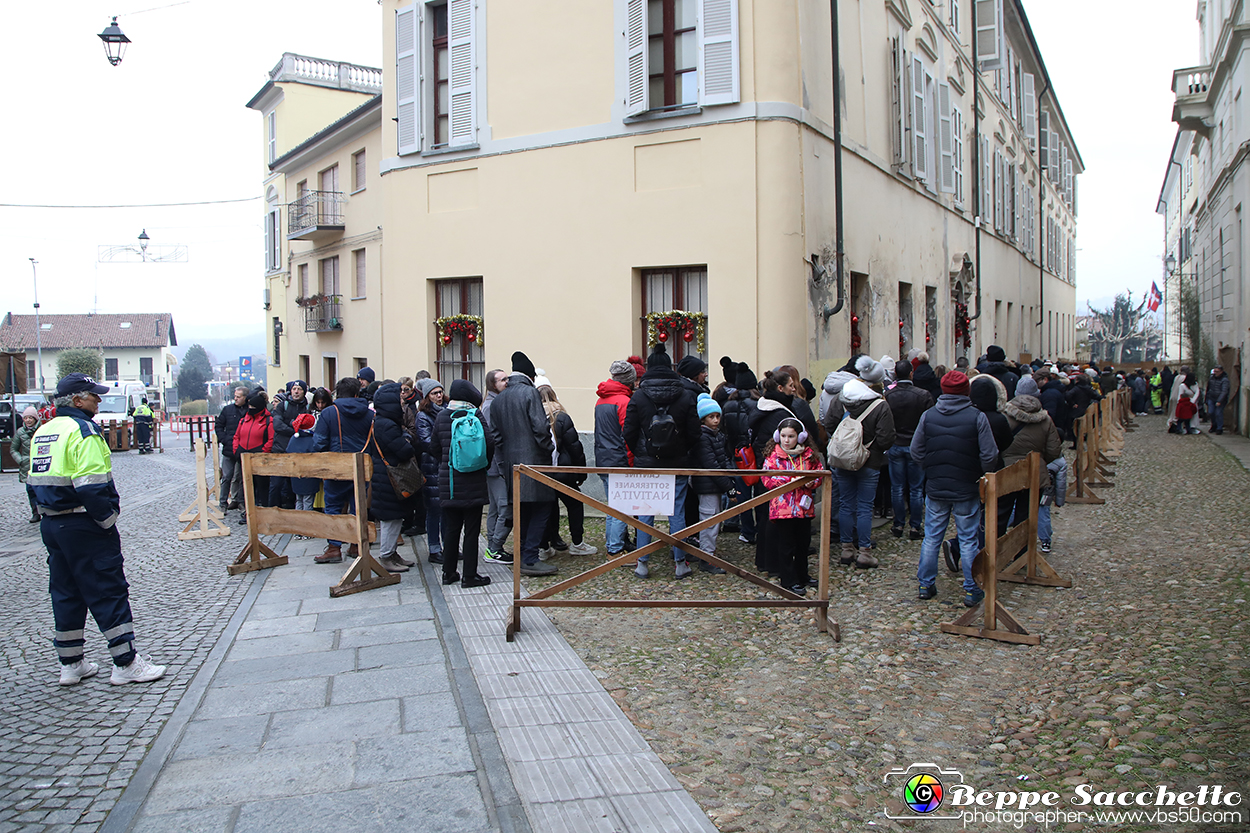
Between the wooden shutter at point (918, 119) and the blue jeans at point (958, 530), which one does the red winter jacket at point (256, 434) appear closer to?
the blue jeans at point (958, 530)

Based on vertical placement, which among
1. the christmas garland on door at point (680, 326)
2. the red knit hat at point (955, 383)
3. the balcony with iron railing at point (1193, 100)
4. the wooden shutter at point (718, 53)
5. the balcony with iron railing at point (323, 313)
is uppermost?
the balcony with iron railing at point (1193, 100)

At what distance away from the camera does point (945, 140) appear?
62.0 ft

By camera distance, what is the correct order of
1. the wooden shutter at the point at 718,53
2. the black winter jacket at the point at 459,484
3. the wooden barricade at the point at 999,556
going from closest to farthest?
the wooden barricade at the point at 999,556 → the black winter jacket at the point at 459,484 → the wooden shutter at the point at 718,53

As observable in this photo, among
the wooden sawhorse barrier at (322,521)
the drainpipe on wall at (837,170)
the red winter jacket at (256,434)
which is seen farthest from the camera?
the drainpipe on wall at (837,170)

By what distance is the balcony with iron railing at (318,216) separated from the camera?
2384 cm

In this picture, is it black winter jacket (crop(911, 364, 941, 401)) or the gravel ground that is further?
black winter jacket (crop(911, 364, 941, 401))

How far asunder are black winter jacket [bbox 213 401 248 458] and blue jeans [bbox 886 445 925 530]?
8534 mm

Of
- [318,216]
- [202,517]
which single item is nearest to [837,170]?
[202,517]

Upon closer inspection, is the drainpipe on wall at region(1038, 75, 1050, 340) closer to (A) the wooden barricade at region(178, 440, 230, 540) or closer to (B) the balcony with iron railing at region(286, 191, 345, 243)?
(B) the balcony with iron railing at region(286, 191, 345, 243)

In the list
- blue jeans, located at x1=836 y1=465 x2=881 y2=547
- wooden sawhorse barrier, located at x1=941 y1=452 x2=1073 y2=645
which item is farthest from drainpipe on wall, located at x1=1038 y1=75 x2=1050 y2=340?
wooden sawhorse barrier, located at x1=941 y1=452 x2=1073 y2=645

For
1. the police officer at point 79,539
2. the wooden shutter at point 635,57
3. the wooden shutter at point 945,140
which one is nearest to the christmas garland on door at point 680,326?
the wooden shutter at point 635,57

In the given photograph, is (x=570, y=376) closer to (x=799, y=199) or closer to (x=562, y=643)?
(x=799, y=199)

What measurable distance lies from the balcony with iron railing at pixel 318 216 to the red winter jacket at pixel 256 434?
42.6ft

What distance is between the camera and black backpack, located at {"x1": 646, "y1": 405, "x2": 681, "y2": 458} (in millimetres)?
7691
